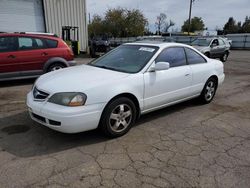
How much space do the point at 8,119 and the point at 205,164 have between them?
3.61m

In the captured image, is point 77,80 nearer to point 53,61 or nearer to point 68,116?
point 68,116

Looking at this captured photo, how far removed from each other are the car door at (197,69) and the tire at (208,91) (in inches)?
7.2

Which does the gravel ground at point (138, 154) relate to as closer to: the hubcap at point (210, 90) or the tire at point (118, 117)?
the tire at point (118, 117)

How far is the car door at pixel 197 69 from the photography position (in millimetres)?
5145

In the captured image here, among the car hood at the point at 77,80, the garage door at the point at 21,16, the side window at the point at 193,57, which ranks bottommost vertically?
the car hood at the point at 77,80

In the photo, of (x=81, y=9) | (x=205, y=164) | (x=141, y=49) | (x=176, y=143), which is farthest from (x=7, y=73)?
(x=81, y=9)

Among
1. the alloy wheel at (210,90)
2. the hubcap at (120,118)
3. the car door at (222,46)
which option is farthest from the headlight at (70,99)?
the car door at (222,46)

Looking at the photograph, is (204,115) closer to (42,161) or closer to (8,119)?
(42,161)

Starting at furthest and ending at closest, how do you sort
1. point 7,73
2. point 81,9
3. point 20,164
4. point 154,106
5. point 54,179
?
point 81,9, point 7,73, point 154,106, point 20,164, point 54,179

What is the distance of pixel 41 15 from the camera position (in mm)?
16000

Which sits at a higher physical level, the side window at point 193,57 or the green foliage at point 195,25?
the green foliage at point 195,25

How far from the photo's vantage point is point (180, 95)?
193 inches

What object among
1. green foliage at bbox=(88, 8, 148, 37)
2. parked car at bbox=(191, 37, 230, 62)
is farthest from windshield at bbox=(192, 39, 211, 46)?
green foliage at bbox=(88, 8, 148, 37)

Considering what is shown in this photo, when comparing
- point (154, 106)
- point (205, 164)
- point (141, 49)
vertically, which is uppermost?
point (141, 49)
